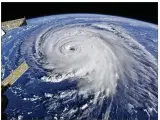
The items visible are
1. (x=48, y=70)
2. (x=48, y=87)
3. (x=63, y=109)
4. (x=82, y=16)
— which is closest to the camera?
(x=63, y=109)

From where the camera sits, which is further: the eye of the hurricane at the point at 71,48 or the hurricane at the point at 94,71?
the eye of the hurricane at the point at 71,48

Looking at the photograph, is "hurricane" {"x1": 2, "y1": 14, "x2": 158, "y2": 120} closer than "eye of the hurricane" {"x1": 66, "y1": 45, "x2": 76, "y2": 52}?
Yes

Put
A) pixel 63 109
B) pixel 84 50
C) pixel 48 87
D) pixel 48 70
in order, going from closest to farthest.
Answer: pixel 63 109
pixel 48 87
pixel 48 70
pixel 84 50

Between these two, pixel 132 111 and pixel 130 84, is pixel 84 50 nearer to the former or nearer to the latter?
pixel 130 84

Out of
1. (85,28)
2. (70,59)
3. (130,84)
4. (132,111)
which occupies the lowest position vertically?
(132,111)

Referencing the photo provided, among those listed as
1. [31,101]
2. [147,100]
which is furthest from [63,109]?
[147,100]

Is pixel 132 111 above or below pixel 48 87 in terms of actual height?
below

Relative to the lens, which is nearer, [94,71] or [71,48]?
[94,71]

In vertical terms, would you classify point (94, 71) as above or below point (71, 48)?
below
